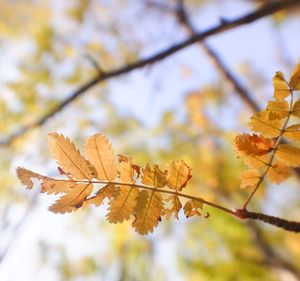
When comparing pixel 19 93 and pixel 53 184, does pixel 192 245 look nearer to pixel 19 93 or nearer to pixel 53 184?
pixel 19 93

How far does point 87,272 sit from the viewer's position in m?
7.47

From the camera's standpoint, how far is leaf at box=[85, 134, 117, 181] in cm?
90

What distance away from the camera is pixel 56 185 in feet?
2.99

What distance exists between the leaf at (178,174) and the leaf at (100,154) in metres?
0.16

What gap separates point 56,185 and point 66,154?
0.09 meters

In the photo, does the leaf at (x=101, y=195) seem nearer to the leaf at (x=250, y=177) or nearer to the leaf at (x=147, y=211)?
the leaf at (x=147, y=211)

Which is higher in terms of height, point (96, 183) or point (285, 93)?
point (285, 93)

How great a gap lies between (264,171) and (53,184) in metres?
0.60

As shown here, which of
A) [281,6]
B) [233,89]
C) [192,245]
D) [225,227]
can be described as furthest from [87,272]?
[281,6]

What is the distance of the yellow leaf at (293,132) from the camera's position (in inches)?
37.2

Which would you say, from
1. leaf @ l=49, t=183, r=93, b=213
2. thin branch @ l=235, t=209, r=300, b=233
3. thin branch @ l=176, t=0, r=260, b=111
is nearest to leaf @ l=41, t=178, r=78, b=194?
leaf @ l=49, t=183, r=93, b=213

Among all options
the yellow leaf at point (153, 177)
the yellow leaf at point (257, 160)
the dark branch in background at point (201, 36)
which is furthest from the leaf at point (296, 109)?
the dark branch in background at point (201, 36)

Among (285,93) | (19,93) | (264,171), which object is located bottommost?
(264,171)

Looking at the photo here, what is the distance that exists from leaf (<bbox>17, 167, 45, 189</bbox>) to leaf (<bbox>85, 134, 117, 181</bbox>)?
140mm
